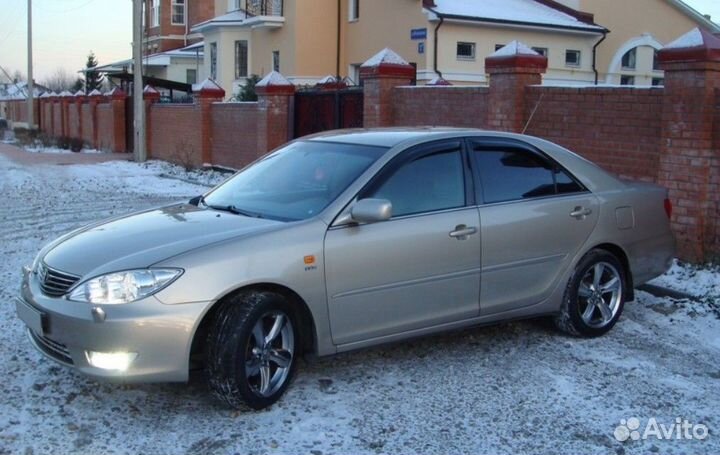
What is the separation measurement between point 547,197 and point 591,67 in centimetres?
2580

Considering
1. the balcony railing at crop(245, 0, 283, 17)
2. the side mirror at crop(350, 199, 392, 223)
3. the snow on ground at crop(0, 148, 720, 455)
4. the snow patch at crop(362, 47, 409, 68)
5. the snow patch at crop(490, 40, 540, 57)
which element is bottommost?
the snow on ground at crop(0, 148, 720, 455)

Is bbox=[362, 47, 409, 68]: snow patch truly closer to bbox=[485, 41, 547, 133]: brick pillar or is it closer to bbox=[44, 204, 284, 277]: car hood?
bbox=[485, 41, 547, 133]: brick pillar

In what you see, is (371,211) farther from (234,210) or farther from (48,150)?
(48,150)

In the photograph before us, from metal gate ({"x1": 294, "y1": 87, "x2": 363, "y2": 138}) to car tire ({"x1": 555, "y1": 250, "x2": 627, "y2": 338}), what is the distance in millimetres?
9029

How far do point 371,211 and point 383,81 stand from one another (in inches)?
365

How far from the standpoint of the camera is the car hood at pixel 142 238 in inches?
182

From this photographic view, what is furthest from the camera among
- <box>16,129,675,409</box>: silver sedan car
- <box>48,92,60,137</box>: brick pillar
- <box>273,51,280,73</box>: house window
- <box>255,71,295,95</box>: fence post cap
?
<box>48,92,60,137</box>: brick pillar

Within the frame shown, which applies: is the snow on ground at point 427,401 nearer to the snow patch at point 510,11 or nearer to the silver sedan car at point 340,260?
the silver sedan car at point 340,260

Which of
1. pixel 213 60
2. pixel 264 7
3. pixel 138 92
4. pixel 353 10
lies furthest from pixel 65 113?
pixel 138 92

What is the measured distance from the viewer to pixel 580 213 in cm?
618

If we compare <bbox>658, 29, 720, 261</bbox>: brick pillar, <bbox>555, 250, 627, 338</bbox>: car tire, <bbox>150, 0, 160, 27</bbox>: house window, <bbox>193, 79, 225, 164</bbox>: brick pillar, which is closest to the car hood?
<bbox>555, 250, 627, 338</bbox>: car tire

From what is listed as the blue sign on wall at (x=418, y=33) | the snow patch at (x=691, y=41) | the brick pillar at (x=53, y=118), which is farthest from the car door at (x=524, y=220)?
the brick pillar at (x=53, y=118)

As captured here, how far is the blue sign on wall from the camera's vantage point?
26.5m

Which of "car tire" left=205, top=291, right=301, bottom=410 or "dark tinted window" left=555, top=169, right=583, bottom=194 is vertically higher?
"dark tinted window" left=555, top=169, right=583, bottom=194
